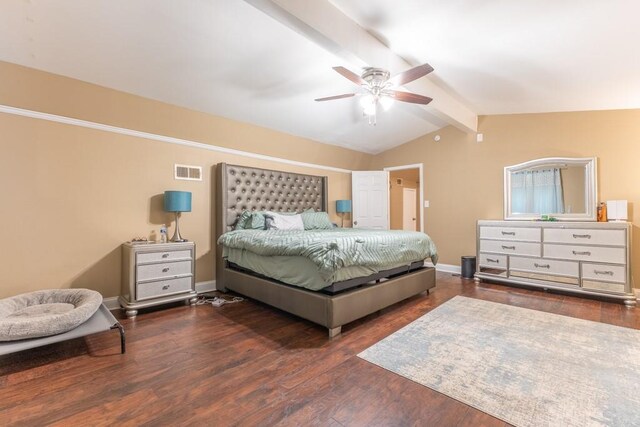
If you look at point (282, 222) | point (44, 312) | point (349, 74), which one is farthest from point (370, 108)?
point (44, 312)

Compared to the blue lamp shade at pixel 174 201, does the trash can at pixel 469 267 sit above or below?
below

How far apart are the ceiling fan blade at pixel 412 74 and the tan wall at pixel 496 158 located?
315 centimetres

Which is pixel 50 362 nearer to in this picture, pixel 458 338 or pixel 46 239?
pixel 46 239

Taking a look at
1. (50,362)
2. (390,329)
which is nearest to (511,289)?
(390,329)

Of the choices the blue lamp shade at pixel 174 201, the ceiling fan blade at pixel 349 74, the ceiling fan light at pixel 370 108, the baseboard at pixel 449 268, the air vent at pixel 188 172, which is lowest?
the baseboard at pixel 449 268

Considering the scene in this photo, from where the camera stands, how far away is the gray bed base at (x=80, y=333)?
6.40 ft

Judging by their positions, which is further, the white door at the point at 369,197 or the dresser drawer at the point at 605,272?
the white door at the point at 369,197

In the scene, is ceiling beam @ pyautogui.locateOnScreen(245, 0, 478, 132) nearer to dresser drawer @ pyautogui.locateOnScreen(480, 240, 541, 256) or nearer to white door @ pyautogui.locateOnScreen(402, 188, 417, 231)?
dresser drawer @ pyautogui.locateOnScreen(480, 240, 541, 256)

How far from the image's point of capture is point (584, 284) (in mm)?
3789

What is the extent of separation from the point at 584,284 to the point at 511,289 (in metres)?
0.84

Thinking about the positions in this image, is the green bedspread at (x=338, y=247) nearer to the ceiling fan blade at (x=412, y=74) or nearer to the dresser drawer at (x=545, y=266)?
the dresser drawer at (x=545, y=266)

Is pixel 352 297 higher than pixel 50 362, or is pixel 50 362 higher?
pixel 352 297

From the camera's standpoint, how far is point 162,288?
327cm

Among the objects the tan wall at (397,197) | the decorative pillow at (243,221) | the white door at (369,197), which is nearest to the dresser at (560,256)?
the white door at (369,197)
